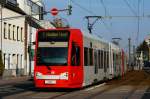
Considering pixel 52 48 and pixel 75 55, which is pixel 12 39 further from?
pixel 52 48

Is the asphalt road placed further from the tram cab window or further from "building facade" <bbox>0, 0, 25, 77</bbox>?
"building facade" <bbox>0, 0, 25, 77</bbox>

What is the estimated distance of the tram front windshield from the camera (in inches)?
1091

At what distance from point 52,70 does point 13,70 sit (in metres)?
39.4

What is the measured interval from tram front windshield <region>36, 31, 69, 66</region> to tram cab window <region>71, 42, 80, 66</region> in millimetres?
450

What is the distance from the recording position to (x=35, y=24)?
80438 mm

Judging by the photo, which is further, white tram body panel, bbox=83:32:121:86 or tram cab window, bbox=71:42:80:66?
white tram body panel, bbox=83:32:121:86

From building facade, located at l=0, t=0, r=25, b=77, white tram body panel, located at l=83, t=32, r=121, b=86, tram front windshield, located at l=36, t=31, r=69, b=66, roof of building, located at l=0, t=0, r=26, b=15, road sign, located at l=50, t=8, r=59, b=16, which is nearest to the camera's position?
tram front windshield, located at l=36, t=31, r=69, b=66

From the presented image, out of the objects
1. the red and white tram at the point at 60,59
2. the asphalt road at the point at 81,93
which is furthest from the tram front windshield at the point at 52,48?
the asphalt road at the point at 81,93

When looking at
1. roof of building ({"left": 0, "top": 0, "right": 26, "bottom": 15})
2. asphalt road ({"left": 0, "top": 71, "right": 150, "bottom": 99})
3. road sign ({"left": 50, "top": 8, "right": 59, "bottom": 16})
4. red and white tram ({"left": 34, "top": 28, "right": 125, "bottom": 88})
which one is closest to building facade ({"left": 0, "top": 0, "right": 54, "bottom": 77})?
roof of building ({"left": 0, "top": 0, "right": 26, "bottom": 15})

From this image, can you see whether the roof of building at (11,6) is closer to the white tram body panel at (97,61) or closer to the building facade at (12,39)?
the building facade at (12,39)

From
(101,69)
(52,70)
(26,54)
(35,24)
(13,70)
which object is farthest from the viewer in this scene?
(35,24)

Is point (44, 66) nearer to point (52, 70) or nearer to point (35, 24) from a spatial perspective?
point (52, 70)

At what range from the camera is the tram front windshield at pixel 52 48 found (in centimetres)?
2770

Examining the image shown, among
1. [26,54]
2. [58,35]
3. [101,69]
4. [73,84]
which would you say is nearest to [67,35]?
[58,35]
